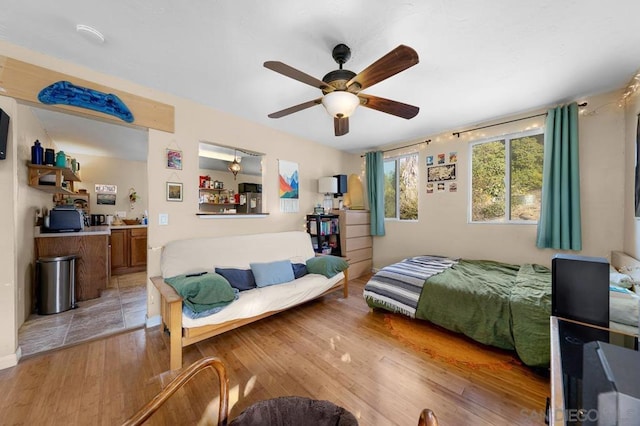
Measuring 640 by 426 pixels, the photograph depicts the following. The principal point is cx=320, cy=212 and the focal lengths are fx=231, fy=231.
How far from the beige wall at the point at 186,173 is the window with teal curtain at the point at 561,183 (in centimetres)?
316

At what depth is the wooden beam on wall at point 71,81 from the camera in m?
1.80

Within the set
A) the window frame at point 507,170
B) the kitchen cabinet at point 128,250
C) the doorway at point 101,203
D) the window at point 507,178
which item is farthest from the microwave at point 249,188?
the window at point 507,178

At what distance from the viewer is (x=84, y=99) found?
205 centimetres

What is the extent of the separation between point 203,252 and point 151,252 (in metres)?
0.50

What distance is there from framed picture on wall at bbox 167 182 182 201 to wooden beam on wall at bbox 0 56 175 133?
58 cm

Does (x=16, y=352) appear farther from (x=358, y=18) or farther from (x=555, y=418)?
(x=358, y=18)

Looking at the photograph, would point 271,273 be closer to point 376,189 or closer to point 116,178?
point 376,189

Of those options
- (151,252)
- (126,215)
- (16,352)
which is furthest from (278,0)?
(126,215)

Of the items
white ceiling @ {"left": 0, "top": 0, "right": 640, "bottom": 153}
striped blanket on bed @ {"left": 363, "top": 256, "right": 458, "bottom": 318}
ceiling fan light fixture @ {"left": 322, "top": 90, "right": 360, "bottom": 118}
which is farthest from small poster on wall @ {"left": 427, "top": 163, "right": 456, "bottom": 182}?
ceiling fan light fixture @ {"left": 322, "top": 90, "right": 360, "bottom": 118}

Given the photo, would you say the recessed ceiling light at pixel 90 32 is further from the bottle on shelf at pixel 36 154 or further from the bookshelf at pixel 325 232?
the bookshelf at pixel 325 232

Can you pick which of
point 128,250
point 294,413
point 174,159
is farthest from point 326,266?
point 128,250

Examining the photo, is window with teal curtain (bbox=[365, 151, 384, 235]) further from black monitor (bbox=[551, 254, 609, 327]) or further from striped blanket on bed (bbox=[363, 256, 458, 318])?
black monitor (bbox=[551, 254, 609, 327])

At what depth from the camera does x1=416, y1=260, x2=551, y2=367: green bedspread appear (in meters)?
1.76

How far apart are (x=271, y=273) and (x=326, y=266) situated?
71cm
